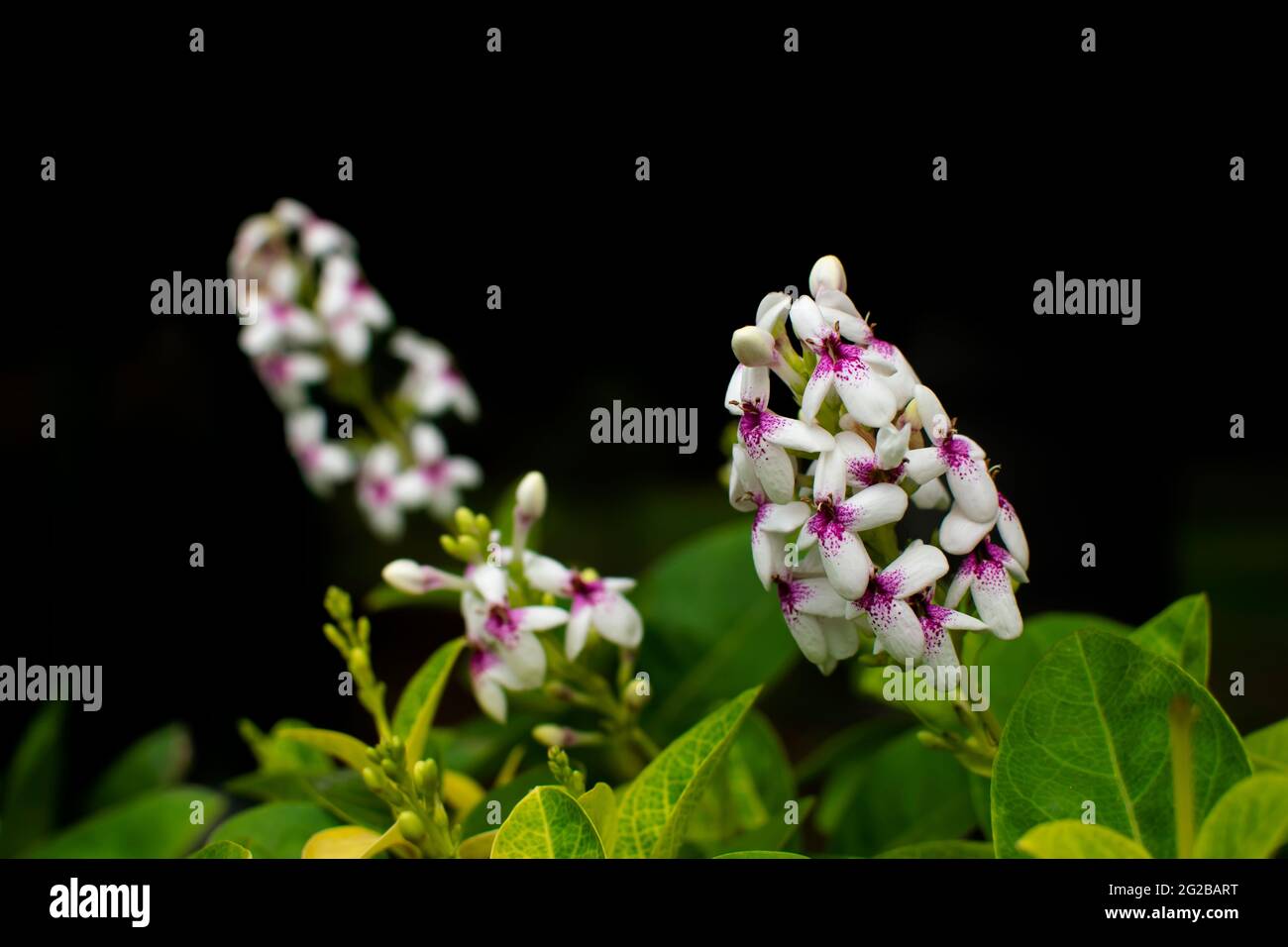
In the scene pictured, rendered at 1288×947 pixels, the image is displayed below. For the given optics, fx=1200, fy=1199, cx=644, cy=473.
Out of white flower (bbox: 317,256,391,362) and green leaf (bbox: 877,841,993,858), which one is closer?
green leaf (bbox: 877,841,993,858)

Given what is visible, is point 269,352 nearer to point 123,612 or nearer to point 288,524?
point 123,612

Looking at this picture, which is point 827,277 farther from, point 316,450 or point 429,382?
point 316,450

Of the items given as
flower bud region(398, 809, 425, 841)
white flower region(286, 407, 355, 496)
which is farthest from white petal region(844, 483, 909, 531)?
white flower region(286, 407, 355, 496)

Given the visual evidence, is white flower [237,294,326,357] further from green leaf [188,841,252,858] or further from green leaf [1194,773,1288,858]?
green leaf [1194,773,1288,858]

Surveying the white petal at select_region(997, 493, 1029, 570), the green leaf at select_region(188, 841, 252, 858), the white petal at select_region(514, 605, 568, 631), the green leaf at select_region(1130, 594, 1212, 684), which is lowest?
the green leaf at select_region(188, 841, 252, 858)

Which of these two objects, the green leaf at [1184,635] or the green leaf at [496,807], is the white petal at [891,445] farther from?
the green leaf at [496,807]

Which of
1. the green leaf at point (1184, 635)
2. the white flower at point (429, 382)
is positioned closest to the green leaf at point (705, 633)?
the green leaf at point (1184, 635)
